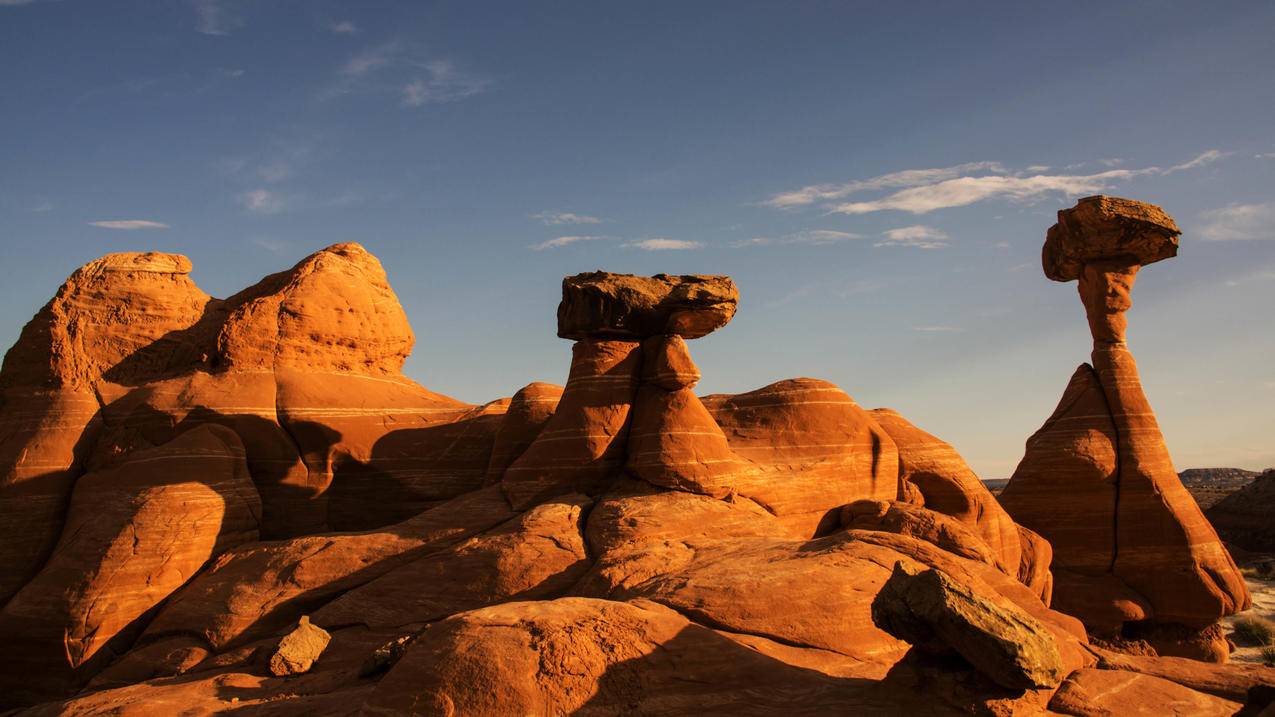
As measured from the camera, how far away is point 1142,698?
896 centimetres

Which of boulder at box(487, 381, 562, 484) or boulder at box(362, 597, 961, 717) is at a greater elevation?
boulder at box(487, 381, 562, 484)

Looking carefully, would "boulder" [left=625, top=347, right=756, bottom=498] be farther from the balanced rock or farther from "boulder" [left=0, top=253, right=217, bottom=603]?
"boulder" [left=0, top=253, right=217, bottom=603]

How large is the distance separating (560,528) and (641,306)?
15.4 feet

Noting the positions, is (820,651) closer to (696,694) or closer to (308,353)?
(696,694)

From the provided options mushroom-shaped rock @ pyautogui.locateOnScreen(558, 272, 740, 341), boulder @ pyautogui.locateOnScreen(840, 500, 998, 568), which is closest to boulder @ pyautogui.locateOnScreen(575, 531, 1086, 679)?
boulder @ pyautogui.locateOnScreen(840, 500, 998, 568)

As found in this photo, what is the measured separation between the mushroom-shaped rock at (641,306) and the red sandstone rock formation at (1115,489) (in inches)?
372

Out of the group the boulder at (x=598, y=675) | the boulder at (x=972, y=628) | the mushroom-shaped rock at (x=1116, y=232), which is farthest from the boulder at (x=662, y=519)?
the mushroom-shaped rock at (x=1116, y=232)

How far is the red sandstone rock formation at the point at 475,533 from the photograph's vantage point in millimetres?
8531

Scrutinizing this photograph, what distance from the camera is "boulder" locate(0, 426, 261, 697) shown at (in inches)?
555

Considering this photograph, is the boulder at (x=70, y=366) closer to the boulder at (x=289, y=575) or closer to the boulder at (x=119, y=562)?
the boulder at (x=119, y=562)

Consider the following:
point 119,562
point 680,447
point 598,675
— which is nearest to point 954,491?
point 680,447

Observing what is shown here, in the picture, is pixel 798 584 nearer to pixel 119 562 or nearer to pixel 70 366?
pixel 119 562

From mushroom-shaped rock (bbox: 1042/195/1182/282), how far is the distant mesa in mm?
81

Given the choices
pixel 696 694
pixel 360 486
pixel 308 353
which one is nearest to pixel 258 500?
pixel 360 486
